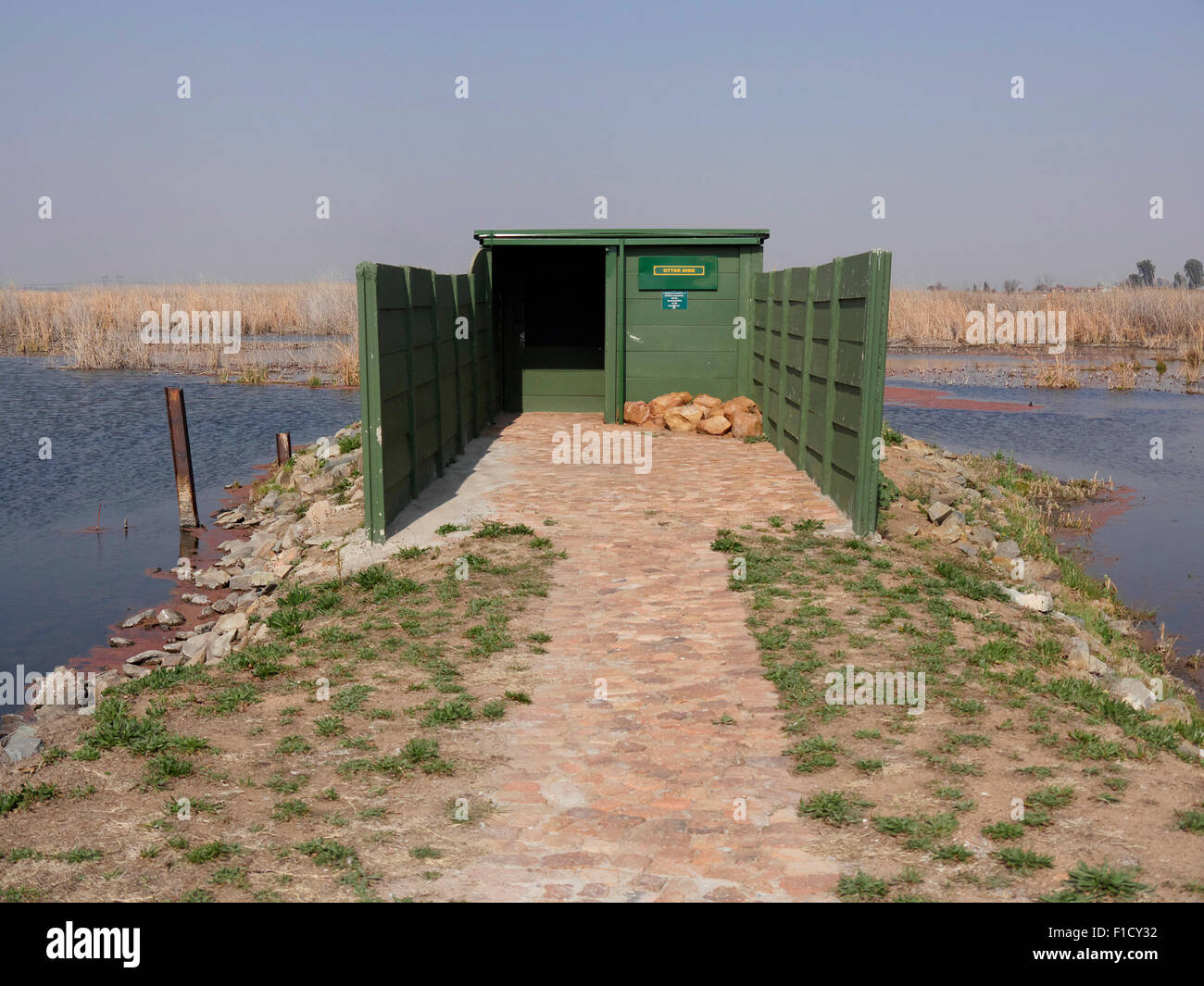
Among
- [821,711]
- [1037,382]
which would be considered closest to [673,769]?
[821,711]

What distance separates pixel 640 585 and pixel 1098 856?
16.2 ft

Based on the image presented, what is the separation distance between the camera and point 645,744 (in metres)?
6.31

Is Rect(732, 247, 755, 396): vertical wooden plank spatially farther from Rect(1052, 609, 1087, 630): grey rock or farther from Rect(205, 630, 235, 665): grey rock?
Rect(205, 630, 235, 665): grey rock

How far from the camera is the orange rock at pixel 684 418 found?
59.3 feet

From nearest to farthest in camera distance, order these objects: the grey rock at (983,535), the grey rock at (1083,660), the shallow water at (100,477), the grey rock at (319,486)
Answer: the grey rock at (1083,660) < the grey rock at (983,535) < the shallow water at (100,477) < the grey rock at (319,486)

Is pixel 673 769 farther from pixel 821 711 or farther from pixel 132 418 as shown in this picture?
pixel 132 418

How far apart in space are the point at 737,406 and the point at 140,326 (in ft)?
128

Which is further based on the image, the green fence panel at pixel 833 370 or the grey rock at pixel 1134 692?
the green fence panel at pixel 833 370

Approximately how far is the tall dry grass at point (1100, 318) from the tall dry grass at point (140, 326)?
27.4m

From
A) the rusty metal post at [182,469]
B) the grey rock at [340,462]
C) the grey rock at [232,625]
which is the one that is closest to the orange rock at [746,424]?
the grey rock at [340,462]

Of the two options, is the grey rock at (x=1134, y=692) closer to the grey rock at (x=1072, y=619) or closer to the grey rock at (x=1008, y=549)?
the grey rock at (x=1072, y=619)
